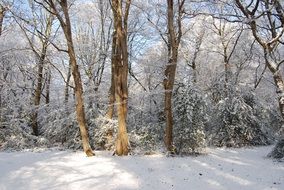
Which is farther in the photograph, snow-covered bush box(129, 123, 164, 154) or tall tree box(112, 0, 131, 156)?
snow-covered bush box(129, 123, 164, 154)

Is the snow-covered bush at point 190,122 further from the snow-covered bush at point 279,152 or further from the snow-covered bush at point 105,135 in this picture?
the snow-covered bush at point 105,135

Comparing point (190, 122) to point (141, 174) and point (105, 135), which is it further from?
point (141, 174)

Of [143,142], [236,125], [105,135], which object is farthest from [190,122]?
[236,125]

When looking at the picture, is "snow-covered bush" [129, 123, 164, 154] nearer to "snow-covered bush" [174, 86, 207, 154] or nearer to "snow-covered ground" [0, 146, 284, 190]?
"snow-covered bush" [174, 86, 207, 154]

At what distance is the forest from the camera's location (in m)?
16.2

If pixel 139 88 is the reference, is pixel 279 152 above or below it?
below

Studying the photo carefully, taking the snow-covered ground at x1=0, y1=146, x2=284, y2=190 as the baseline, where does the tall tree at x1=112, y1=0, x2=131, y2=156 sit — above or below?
above

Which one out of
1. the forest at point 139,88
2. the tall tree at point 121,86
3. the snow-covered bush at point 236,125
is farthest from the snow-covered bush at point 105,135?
the snow-covered bush at point 236,125

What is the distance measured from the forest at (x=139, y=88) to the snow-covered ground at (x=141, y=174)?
194cm

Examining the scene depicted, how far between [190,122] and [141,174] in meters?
5.91

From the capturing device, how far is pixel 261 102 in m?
23.5

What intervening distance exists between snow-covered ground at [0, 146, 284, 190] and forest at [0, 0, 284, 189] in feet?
6.37

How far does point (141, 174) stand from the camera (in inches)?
461

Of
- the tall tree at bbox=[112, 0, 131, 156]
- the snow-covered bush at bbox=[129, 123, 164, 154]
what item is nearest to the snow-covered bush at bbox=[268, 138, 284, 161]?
the snow-covered bush at bbox=[129, 123, 164, 154]
